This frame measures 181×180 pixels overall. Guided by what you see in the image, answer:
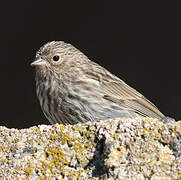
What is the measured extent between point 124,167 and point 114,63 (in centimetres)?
626

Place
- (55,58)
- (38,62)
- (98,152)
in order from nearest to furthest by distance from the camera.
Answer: (98,152) < (38,62) < (55,58)

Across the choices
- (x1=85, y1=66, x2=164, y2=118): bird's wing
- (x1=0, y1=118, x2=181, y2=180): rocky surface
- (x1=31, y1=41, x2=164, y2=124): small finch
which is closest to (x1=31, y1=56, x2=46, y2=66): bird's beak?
(x1=31, y1=41, x2=164, y2=124): small finch

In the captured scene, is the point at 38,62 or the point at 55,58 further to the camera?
the point at 55,58

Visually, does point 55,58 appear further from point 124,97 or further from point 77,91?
point 124,97

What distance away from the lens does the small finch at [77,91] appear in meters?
5.65

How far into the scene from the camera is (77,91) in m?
5.89

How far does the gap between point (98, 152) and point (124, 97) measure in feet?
12.4

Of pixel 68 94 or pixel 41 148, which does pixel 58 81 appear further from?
pixel 41 148

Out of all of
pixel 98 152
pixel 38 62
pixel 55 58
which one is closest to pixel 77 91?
pixel 38 62

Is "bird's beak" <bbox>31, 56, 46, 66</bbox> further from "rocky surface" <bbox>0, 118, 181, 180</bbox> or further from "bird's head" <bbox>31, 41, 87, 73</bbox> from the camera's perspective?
"rocky surface" <bbox>0, 118, 181, 180</bbox>

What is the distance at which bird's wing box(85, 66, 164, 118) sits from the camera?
251 inches

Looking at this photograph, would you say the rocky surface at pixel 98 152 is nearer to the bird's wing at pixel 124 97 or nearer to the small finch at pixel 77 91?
the small finch at pixel 77 91

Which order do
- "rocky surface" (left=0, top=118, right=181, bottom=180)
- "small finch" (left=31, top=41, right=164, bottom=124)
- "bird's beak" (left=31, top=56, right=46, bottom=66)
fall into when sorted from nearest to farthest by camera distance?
"rocky surface" (left=0, top=118, right=181, bottom=180) < "small finch" (left=31, top=41, right=164, bottom=124) < "bird's beak" (left=31, top=56, right=46, bottom=66)

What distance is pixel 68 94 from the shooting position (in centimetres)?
582
